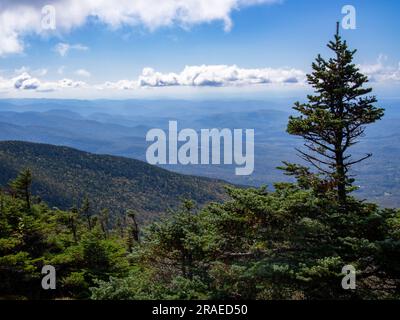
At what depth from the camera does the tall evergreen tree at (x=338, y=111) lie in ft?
55.2

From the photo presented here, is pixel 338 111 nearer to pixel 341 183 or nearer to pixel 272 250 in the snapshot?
pixel 341 183

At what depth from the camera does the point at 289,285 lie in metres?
15.1

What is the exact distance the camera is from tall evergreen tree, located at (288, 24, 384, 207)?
1681cm

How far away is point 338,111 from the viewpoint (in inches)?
692

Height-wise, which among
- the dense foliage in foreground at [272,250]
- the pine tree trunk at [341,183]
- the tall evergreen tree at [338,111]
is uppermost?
the tall evergreen tree at [338,111]

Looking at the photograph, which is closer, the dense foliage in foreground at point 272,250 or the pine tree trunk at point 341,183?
the dense foliage in foreground at point 272,250

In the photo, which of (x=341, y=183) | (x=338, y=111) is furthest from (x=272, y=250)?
(x=338, y=111)

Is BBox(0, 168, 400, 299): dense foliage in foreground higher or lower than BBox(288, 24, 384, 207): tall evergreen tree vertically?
lower

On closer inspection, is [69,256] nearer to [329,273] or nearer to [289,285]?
[289,285]

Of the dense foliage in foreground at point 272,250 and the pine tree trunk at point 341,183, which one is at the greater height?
the pine tree trunk at point 341,183

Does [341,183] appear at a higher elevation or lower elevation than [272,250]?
higher

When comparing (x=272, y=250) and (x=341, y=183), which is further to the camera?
(x=272, y=250)

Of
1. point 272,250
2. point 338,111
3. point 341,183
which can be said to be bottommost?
point 272,250
